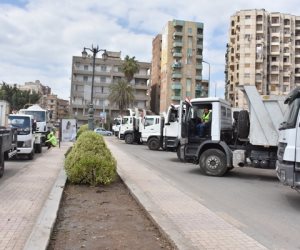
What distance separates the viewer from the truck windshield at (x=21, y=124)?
1831 centimetres

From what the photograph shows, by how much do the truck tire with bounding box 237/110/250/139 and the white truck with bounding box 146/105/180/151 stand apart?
8.89ft

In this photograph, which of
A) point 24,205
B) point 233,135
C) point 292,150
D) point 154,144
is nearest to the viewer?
point 24,205

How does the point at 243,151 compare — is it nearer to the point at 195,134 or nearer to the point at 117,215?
the point at 195,134

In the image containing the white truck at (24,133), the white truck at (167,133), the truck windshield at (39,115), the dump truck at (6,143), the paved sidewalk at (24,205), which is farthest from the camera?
the truck windshield at (39,115)

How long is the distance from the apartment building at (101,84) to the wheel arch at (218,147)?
8283 cm

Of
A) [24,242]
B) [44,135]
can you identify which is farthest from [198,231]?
[44,135]

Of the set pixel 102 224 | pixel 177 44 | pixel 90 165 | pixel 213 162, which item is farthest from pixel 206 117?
pixel 177 44

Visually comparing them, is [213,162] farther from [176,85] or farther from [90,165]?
[176,85]

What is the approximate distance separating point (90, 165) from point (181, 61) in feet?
274

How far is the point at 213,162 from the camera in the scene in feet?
46.3

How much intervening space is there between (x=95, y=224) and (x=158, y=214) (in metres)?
1.13

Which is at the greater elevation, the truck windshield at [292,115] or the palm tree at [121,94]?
the palm tree at [121,94]

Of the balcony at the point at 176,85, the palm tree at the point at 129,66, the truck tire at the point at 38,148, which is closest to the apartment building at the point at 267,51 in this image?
the balcony at the point at 176,85

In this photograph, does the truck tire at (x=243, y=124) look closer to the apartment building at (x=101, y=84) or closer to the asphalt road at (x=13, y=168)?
the asphalt road at (x=13, y=168)
